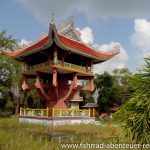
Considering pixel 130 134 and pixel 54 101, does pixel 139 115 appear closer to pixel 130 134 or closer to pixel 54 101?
pixel 130 134

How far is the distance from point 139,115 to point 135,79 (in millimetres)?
558

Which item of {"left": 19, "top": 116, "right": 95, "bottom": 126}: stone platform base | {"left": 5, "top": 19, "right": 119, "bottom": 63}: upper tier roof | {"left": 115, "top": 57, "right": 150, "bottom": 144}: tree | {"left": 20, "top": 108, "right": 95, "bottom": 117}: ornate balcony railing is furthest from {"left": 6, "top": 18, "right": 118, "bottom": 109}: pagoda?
{"left": 115, "top": 57, "right": 150, "bottom": 144}: tree

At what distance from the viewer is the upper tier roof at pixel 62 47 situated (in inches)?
791

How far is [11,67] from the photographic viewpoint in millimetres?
33156

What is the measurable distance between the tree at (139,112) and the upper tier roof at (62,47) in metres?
15.4

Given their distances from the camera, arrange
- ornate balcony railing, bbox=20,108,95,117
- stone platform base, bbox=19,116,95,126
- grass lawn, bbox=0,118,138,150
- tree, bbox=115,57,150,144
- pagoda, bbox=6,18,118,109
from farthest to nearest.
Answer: pagoda, bbox=6,18,118,109, ornate balcony railing, bbox=20,108,95,117, stone platform base, bbox=19,116,95,126, grass lawn, bbox=0,118,138,150, tree, bbox=115,57,150,144

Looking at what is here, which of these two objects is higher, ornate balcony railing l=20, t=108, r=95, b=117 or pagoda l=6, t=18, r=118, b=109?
pagoda l=6, t=18, r=118, b=109

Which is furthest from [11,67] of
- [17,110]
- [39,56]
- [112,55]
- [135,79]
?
[135,79]

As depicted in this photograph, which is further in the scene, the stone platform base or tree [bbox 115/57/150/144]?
the stone platform base

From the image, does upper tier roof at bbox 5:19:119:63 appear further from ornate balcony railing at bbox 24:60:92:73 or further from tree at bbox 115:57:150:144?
tree at bbox 115:57:150:144

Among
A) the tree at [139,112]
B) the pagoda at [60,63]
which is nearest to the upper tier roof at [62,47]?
the pagoda at [60,63]

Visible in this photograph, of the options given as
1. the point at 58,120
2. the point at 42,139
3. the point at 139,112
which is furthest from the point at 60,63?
the point at 139,112

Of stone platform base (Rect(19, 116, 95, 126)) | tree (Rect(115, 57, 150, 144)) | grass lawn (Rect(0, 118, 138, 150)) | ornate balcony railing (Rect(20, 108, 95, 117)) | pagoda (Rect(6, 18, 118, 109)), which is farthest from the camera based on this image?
pagoda (Rect(6, 18, 118, 109))

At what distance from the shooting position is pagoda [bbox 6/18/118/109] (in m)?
21.2
